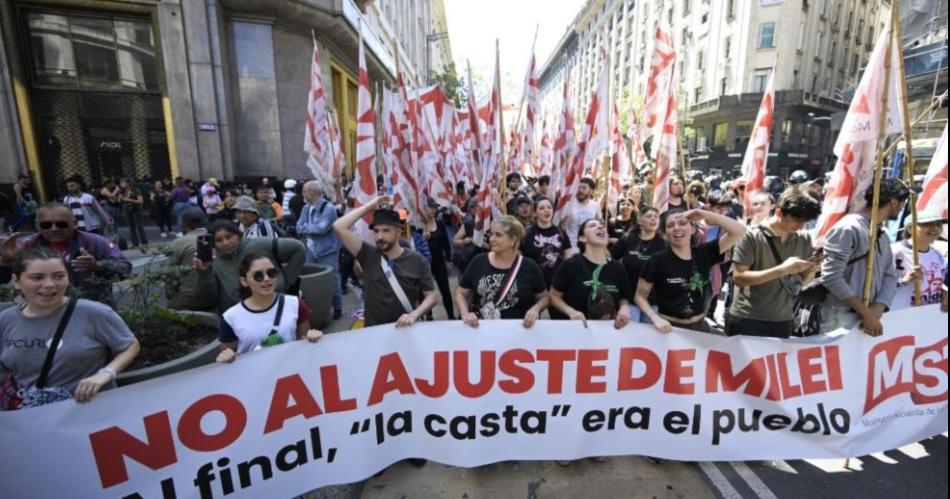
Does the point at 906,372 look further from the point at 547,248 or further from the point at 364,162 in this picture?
the point at 364,162

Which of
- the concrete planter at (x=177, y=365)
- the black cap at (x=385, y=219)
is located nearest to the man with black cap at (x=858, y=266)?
the black cap at (x=385, y=219)

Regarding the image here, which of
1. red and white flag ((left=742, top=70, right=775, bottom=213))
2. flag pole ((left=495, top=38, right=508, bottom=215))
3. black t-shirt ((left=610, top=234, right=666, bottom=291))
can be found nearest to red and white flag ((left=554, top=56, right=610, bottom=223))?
flag pole ((left=495, top=38, right=508, bottom=215))

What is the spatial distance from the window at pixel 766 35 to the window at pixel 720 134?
6028 millimetres

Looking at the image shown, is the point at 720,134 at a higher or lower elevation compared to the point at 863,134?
higher

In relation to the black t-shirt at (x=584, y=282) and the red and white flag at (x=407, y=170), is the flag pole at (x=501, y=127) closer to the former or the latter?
the red and white flag at (x=407, y=170)

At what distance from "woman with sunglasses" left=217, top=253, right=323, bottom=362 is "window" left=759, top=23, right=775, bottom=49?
41.0 meters

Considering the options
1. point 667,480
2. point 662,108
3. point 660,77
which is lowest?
point 667,480

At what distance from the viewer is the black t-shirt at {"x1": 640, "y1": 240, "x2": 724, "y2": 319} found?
10.6 feet

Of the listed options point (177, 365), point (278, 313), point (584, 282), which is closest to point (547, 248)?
point (584, 282)

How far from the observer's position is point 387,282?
10.6 feet

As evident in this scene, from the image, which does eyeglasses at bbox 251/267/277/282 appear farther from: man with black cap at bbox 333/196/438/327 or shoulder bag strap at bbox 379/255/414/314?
shoulder bag strap at bbox 379/255/414/314

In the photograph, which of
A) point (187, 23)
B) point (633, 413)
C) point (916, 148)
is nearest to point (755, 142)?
point (633, 413)

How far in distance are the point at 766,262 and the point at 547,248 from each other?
186 centimetres

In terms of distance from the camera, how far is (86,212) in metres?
7.67
